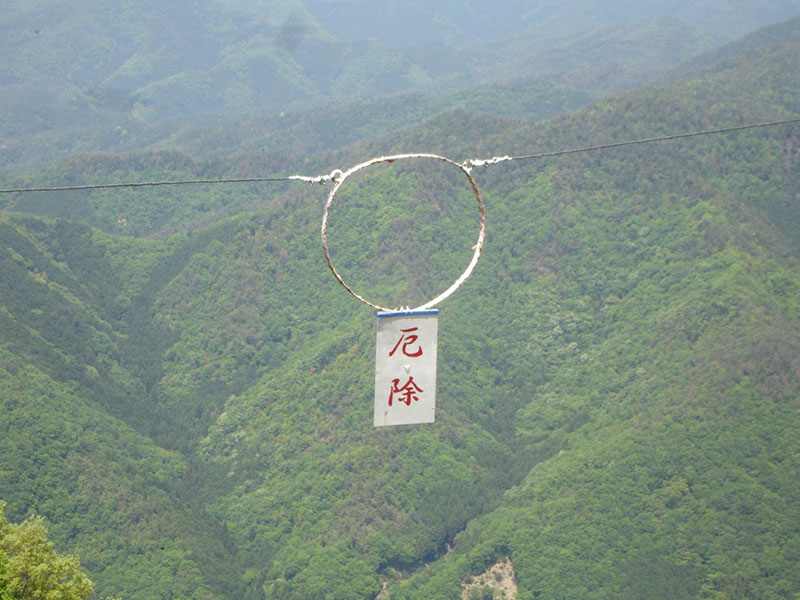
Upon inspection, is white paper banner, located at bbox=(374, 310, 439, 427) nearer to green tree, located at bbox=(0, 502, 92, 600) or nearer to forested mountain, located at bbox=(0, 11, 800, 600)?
green tree, located at bbox=(0, 502, 92, 600)

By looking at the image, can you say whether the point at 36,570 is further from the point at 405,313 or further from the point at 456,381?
the point at 456,381

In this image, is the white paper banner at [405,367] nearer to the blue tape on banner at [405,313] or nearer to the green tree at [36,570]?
the blue tape on banner at [405,313]

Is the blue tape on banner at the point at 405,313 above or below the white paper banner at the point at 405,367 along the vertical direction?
above

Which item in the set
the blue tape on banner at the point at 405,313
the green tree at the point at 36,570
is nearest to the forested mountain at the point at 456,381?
the green tree at the point at 36,570

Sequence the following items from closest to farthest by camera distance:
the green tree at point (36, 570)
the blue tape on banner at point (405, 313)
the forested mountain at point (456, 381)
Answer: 1. the blue tape on banner at point (405, 313)
2. the green tree at point (36, 570)
3. the forested mountain at point (456, 381)

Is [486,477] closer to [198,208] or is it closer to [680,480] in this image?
[680,480]

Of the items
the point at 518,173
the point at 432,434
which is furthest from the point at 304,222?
the point at 432,434

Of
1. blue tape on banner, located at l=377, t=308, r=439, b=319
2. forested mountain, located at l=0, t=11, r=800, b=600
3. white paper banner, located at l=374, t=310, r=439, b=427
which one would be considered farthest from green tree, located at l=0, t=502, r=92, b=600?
forested mountain, located at l=0, t=11, r=800, b=600
